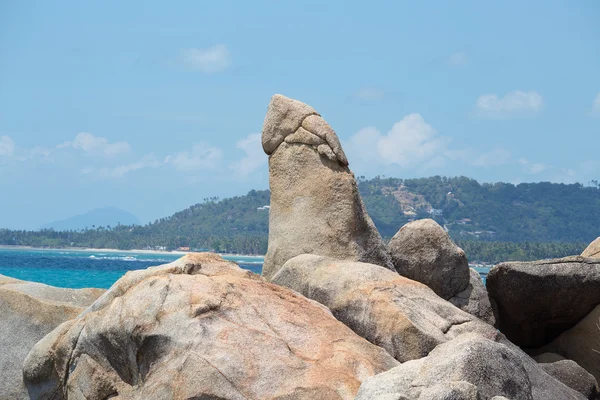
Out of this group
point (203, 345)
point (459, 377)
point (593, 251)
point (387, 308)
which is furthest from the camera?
point (593, 251)

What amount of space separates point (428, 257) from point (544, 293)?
7.07 feet

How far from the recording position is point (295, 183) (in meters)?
14.8

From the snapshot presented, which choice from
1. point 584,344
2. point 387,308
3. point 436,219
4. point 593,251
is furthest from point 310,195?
point 436,219

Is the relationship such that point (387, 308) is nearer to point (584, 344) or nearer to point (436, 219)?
point (584, 344)

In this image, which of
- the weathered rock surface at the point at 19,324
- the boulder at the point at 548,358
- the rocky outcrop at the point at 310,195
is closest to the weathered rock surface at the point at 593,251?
the boulder at the point at 548,358

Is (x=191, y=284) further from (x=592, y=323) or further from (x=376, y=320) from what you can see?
(x=592, y=323)

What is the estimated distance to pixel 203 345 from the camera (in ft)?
27.6

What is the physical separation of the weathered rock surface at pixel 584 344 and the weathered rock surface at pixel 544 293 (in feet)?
0.47

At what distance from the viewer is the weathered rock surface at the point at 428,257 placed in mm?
15398

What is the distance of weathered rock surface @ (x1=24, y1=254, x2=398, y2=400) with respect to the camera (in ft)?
27.0

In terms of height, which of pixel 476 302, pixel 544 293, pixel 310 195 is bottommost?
pixel 476 302

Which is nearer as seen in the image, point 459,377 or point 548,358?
point 459,377

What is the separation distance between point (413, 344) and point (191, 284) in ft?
8.69

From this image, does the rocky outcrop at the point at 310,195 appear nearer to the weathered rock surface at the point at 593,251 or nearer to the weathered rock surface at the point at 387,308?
the weathered rock surface at the point at 387,308
